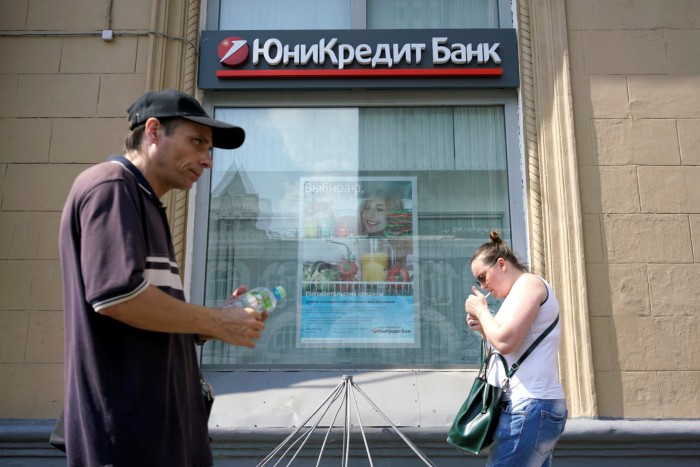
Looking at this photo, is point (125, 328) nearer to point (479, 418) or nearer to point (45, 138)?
point (479, 418)

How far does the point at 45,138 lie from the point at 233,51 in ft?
5.76

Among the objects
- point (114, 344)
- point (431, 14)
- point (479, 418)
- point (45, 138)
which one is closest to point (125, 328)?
point (114, 344)

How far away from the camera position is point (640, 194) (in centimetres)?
468

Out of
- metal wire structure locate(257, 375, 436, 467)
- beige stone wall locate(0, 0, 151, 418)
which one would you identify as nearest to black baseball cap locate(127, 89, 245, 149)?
metal wire structure locate(257, 375, 436, 467)

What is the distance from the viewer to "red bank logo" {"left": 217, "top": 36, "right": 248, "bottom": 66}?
5078 millimetres

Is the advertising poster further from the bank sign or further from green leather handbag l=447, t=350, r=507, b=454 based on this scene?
green leather handbag l=447, t=350, r=507, b=454

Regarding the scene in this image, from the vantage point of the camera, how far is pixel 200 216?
504cm

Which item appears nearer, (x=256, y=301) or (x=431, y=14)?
(x=256, y=301)

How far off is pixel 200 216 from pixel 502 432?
334 centimetres

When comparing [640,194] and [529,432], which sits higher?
[640,194]

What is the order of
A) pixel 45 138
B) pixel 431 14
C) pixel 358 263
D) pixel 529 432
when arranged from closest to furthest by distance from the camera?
pixel 529 432
pixel 45 138
pixel 358 263
pixel 431 14

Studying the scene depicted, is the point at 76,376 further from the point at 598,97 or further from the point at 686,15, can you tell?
the point at 686,15

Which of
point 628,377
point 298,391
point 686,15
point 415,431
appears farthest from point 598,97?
point 298,391

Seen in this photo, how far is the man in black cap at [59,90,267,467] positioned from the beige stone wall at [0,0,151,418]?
331cm
